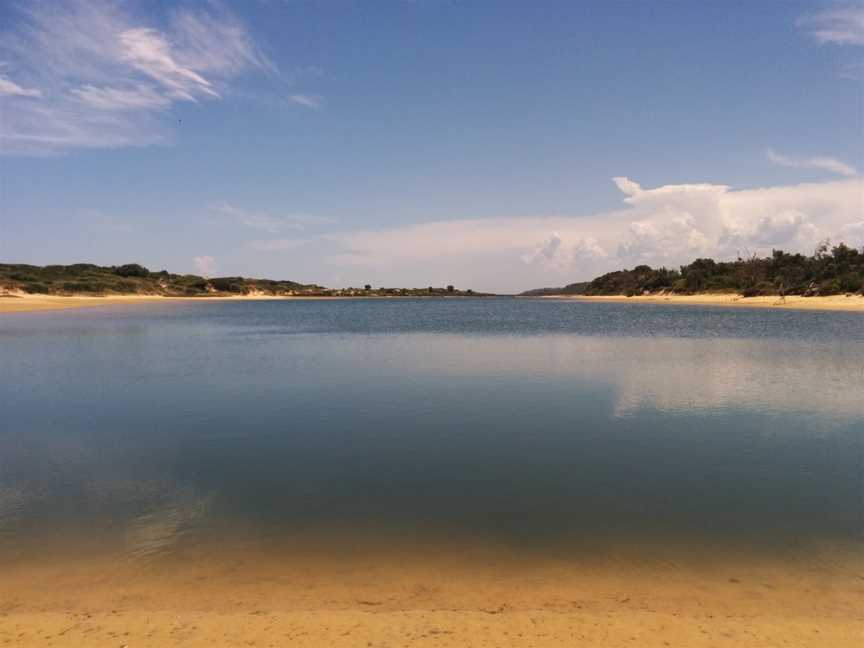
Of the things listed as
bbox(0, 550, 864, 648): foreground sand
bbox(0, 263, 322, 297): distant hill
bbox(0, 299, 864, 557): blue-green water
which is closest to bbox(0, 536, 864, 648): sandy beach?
bbox(0, 550, 864, 648): foreground sand

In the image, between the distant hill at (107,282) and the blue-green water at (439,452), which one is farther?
the distant hill at (107,282)

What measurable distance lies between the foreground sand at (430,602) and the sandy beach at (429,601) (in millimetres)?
21

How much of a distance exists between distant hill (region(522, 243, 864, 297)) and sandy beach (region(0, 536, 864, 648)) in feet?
319

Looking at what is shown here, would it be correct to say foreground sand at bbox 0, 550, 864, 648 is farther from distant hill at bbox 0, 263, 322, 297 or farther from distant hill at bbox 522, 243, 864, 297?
distant hill at bbox 0, 263, 322, 297

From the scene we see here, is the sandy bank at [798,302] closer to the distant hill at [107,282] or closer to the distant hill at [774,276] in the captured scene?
the distant hill at [774,276]

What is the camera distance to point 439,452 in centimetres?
1288

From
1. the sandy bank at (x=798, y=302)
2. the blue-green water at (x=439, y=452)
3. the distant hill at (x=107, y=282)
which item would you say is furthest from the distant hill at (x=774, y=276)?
the distant hill at (x=107, y=282)

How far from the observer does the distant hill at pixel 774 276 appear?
92.1 m

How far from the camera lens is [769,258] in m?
121

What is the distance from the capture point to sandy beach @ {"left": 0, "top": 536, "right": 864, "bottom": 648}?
5.90 m

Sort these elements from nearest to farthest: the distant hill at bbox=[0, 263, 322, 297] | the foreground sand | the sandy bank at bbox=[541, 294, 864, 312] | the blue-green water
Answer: the foreground sand < the blue-green water < the sandy bank at bbox=[541, 294, 864, 312] < the distant hill at bbox=[0, 263, 322, 297]

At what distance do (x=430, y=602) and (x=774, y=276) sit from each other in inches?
5080

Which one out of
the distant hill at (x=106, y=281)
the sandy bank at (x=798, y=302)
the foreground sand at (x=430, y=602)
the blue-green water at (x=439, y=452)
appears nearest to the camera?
the foreground sand at (x=430, y=602)

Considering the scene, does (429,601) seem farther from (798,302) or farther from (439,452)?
(798,302)
